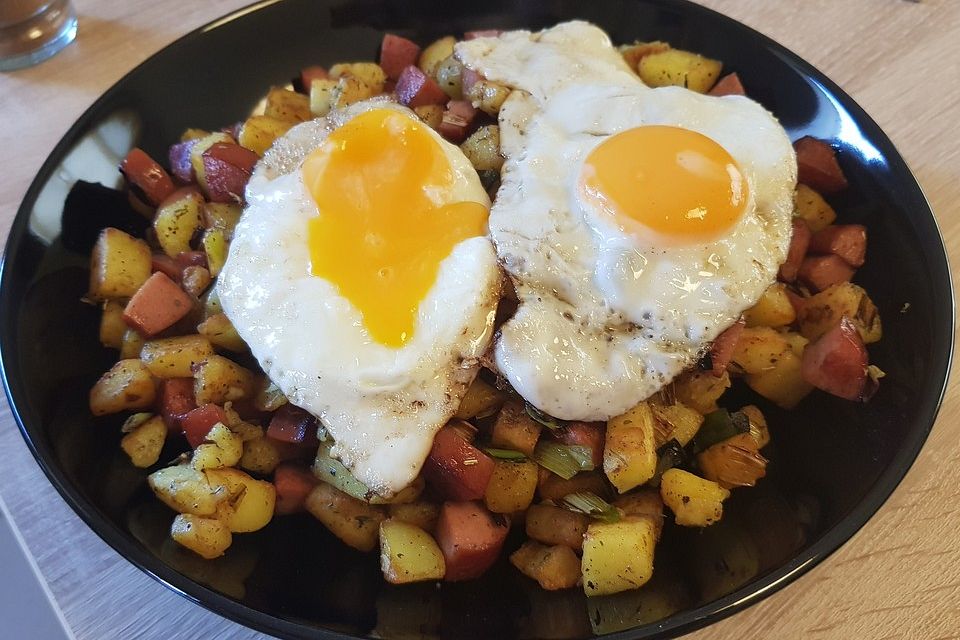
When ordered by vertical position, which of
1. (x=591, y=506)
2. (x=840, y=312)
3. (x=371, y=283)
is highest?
(x=371, y=283)

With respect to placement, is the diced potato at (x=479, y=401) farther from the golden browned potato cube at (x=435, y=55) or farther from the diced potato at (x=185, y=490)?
the golden browned potato cube at (x=435, y=55)

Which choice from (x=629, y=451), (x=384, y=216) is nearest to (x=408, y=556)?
(x=629, y=451)

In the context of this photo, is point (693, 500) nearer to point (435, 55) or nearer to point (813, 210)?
point (813, 210)

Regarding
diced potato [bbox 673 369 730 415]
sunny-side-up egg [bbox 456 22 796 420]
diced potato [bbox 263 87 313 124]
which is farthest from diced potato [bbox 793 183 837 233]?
diced potato [bbox 263 87 313 124]

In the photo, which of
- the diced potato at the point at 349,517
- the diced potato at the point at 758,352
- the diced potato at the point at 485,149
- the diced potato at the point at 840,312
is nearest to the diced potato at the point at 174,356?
the diced potato at the point at 349,517

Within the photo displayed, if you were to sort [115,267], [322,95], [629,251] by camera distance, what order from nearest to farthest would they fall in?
[629,251]
[115,267]
[322,95]

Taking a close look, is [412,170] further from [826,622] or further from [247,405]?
[826,622]
